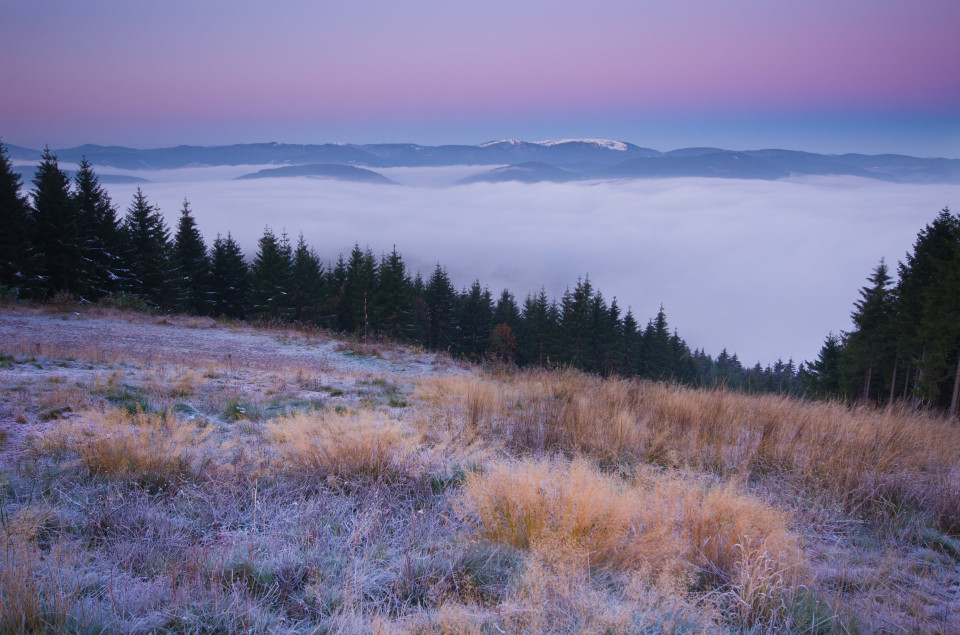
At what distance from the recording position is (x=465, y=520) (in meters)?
3.16

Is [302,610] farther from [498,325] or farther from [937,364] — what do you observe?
[498,325]

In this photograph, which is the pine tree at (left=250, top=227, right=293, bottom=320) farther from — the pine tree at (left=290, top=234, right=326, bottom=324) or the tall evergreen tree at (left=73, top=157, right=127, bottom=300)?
the tall evergreen tree at (left=73, top=157, right=127, bottom=300)

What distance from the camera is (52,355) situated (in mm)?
8312

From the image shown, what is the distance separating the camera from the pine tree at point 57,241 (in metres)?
23.4

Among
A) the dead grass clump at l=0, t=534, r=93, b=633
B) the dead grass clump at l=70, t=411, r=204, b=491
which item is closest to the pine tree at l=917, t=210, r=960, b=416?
the dead grass clump at l=70, t=411, r=204, b=491

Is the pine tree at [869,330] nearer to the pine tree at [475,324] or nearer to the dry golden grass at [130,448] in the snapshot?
the pine tree at [475,324]

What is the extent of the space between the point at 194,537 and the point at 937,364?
29.7 metres

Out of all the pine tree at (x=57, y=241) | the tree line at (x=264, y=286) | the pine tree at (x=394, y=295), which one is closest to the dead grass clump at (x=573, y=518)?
the tree line at (x=264, y=286)

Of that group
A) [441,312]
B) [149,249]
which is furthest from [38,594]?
[441,312]

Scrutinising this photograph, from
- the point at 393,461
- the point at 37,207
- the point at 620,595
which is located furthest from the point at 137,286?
the point at 620,595

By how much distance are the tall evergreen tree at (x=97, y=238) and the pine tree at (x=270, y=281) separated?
477 inches

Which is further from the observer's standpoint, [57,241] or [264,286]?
[264,286]

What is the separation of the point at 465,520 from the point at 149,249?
41860mm

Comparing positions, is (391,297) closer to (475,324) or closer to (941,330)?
(475,324)
